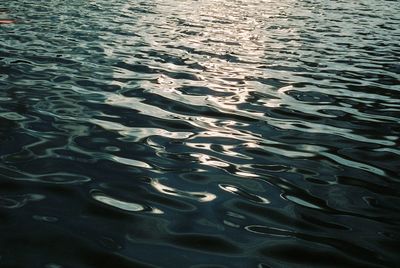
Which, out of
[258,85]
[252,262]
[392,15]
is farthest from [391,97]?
[392,15]

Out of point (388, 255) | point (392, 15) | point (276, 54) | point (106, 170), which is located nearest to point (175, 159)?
point (106, 170)

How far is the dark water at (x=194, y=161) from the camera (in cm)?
499

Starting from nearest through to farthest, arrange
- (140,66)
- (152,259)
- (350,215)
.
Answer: (152,259) → (350,215) → (140,66)

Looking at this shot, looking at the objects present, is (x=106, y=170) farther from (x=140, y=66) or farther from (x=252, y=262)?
(x=140, y=66)

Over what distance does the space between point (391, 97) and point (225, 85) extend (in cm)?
513

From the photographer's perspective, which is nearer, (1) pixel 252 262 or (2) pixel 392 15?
(1) pixel 252 262

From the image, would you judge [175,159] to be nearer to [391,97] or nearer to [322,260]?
[322,260]

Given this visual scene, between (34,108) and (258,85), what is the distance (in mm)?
6993

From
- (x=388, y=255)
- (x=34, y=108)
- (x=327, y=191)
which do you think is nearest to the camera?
(x=388, y=255)

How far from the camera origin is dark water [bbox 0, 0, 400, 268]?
197 inches

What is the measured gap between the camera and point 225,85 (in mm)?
13617

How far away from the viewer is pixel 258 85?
1370 cm

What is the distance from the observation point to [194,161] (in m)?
7.49

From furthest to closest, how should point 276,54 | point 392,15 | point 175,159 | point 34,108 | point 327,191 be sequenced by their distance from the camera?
point 392,15
point 276,54
point 34,108
point 175,159
point 327,191
